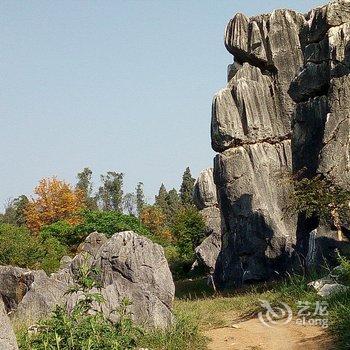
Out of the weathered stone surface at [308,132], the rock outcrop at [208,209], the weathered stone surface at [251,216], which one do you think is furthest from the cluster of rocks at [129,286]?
the rock outcrop at [208,209]

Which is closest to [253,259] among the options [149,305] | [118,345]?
[149,305]

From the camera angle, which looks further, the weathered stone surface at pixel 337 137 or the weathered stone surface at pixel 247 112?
the weathered stone surface at pixel 247 112

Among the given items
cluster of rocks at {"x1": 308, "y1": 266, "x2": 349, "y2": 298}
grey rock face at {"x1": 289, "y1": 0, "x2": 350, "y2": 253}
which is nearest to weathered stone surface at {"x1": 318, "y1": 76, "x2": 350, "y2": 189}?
grey rock face at {"x1": 289, "y1": 0, "x2": 350, "y2": 253}

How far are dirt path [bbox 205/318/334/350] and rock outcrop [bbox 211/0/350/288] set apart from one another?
5.57 metres

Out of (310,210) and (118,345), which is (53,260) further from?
(118,345)

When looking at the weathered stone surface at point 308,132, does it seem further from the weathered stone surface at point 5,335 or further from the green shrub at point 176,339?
the weathered stone surface at point 5,335

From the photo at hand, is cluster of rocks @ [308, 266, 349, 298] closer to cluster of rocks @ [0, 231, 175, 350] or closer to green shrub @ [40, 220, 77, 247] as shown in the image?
cluster of rocks @ [0, 231, 175, 350]

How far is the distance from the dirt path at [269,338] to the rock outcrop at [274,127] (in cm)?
557

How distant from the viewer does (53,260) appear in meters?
19.8

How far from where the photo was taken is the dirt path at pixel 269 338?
6488 mm

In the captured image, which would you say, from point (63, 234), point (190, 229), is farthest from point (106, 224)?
point (190, 229)

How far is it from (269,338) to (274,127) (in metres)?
14.3

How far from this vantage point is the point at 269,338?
7.09 meters

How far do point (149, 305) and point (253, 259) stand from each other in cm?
1058
